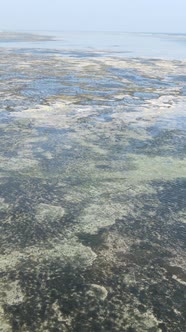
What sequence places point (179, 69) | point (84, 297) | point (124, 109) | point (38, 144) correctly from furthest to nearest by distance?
A: point (179, 69)
point (124, 109)
point (38, 144)
point (84, 297)

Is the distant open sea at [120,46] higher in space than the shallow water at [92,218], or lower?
higher

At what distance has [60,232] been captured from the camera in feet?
13.3

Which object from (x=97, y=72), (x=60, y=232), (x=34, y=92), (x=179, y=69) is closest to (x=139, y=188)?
(x=60, y=232)

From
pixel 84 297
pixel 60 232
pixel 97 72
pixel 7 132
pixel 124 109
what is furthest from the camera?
pixel 97 72

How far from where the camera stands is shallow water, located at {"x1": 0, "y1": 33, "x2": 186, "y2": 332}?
3.00 m

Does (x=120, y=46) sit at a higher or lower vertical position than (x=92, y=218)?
higher

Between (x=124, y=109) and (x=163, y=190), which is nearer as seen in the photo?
(x=163, y=190)

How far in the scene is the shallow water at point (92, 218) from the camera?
300 cm

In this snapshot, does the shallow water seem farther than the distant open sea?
No

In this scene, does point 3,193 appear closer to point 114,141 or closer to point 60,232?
point 60,232

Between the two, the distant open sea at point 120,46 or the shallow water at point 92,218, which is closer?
the shallow water at point 92,218

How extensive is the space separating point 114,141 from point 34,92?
15.9 ft

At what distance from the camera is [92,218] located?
4.39 meters

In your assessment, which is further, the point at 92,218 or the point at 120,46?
the point at 120,46
